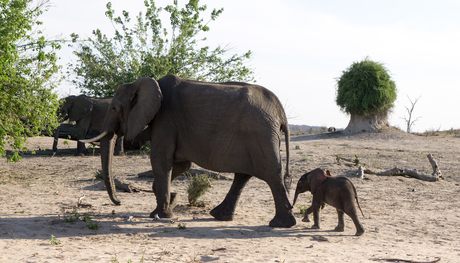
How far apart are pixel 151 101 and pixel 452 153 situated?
52.4ft

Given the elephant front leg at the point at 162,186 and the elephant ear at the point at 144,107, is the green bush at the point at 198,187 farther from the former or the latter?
the elephant ear at the point at 144,107

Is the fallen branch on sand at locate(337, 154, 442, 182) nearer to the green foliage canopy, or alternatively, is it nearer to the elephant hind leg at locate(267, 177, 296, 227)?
the elephant hind leg at locate(267, 177, 296, 227)

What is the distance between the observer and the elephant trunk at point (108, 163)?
749cm

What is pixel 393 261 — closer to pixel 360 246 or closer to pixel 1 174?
pixel 360 246

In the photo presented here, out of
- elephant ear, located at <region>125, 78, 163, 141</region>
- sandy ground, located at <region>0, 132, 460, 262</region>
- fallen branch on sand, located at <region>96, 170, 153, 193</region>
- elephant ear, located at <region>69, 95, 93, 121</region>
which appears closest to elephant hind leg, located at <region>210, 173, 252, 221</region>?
sandy ground, located at <region>0, 132, 460, 262</region>

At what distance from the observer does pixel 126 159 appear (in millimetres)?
15906

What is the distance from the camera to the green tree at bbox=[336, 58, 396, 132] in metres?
25.5

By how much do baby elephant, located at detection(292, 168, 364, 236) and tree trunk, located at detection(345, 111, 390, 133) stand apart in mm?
19563

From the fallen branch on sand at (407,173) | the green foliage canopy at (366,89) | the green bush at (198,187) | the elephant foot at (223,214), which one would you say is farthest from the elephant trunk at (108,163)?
the green foliage canopy at (366,89)

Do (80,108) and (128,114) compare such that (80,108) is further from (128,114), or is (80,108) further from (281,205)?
(281,205)

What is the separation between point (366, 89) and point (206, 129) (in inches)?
805

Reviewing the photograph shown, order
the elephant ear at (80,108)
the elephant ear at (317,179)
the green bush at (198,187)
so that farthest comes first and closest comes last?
the elephant ear at (80,108), the green bush at (198,187), the elephant ear at (317,179)

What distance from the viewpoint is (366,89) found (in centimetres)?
2567

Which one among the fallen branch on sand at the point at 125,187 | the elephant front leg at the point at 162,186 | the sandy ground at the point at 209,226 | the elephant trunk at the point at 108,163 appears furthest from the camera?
the fallen branch on sand at the point at 125,187
